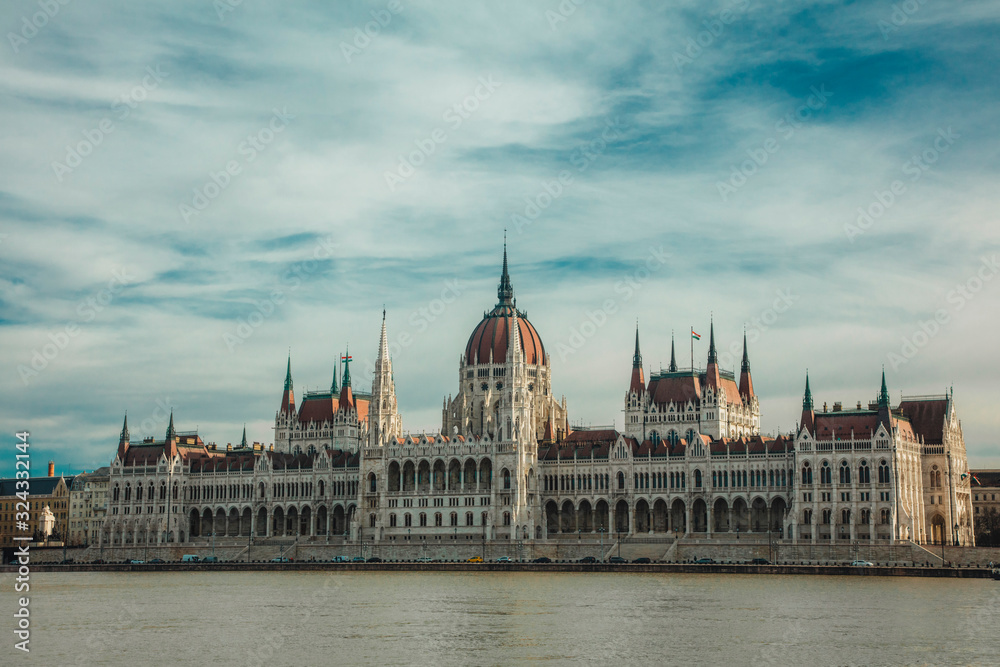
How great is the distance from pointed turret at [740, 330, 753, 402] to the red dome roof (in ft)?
76.9

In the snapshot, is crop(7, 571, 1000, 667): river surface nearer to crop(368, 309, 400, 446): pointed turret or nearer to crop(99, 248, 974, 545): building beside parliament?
crop(99, 248, 974, 545): building beside parliament

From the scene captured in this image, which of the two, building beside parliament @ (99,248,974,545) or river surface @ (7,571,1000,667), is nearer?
river surface @ (7,571,1000,667)

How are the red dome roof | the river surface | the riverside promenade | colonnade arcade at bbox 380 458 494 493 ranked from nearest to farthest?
the river surface → the riverside promenade → colonnade arcade at bbox 380 458 494 493 → the red dome roof

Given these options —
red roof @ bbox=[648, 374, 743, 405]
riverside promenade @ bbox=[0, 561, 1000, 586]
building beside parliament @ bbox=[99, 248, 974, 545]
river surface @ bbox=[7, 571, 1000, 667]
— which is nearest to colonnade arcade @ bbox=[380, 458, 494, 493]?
building beside parliament @ bbox=[99, 248, 974, 545]

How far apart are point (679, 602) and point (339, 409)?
9437 cm

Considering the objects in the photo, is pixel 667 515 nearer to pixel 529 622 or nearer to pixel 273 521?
pixel 273 521

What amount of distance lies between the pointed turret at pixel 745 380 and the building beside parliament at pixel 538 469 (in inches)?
9.9

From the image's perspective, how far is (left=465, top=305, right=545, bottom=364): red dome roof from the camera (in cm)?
16388

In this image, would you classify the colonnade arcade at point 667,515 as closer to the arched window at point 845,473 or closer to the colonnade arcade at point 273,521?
the arched window at point 845,473

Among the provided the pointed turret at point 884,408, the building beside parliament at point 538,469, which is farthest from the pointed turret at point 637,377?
the pointed turret at point 884,408

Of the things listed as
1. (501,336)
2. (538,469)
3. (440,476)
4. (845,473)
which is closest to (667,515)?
(538,469)

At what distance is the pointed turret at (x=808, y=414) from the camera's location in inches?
5246

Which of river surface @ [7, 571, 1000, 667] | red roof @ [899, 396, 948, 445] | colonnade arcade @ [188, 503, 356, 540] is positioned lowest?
river surface @ [7, 571, 1000, 667]

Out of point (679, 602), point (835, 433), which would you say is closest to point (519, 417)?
point (835, 433)
